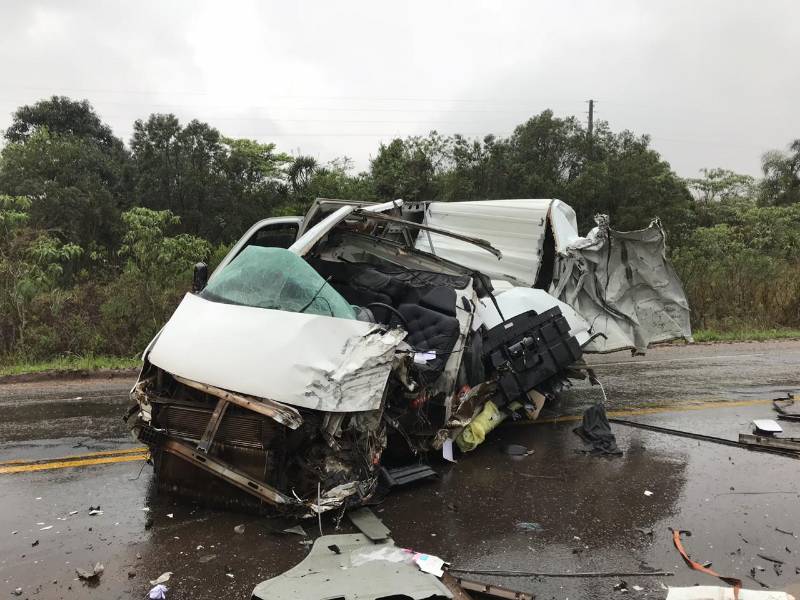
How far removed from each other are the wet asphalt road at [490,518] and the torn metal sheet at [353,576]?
16cm

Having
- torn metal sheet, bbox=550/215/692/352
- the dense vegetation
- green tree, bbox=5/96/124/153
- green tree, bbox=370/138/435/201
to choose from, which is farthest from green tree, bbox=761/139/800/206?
green tree, bbox=5/96/124/153

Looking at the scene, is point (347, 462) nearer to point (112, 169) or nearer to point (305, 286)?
point (305, 286)

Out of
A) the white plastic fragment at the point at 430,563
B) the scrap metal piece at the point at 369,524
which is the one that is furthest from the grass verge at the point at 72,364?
the white plastic fragment at the point at 430,563

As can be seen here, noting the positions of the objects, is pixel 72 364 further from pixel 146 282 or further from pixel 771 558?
pixel 771 558

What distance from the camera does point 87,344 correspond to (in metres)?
9.92

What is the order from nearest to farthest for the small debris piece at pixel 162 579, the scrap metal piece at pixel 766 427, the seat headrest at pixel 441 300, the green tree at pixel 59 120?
the small debris piece at pixel 162 579 → the seat headrest at pixel 441 300 → the scrap metal piece at pixel 766 427 → the green tree at pixel 59 120

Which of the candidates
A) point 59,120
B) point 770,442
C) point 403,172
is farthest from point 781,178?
point 59,120

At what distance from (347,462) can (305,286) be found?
1.28 meters

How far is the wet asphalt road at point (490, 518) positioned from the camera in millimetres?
3193

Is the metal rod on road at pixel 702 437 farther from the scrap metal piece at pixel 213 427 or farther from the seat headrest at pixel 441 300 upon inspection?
the scrap metal piece at pixel 213 427

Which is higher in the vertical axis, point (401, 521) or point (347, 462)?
point (347, 462)

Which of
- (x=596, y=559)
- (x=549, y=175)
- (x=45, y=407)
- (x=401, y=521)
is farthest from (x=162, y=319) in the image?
(x=549, y=175)

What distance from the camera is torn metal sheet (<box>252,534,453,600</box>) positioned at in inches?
115

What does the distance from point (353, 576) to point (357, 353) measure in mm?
1367
